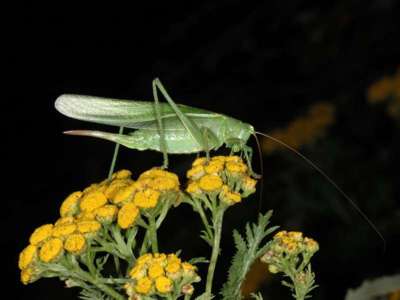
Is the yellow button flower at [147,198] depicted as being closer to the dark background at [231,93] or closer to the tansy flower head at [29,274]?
the tansy flower head at [29,274]

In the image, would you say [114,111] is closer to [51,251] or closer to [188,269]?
[51,251]

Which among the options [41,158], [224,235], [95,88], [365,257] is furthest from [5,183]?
[365,257]

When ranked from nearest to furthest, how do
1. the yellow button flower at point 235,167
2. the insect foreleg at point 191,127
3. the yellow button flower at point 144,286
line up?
the yellow button flower at point 144,286 < the yellow button flower at point 235,167 < the insect foreleg at point 191,127

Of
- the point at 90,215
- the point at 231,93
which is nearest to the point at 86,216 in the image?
the point at 90,215

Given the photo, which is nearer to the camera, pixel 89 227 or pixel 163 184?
pixel 89 227

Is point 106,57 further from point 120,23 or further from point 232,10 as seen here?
point 232,10

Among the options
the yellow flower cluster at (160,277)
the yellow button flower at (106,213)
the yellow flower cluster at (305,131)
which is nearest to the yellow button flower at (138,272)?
the yellow flower cluster at (160,277)
